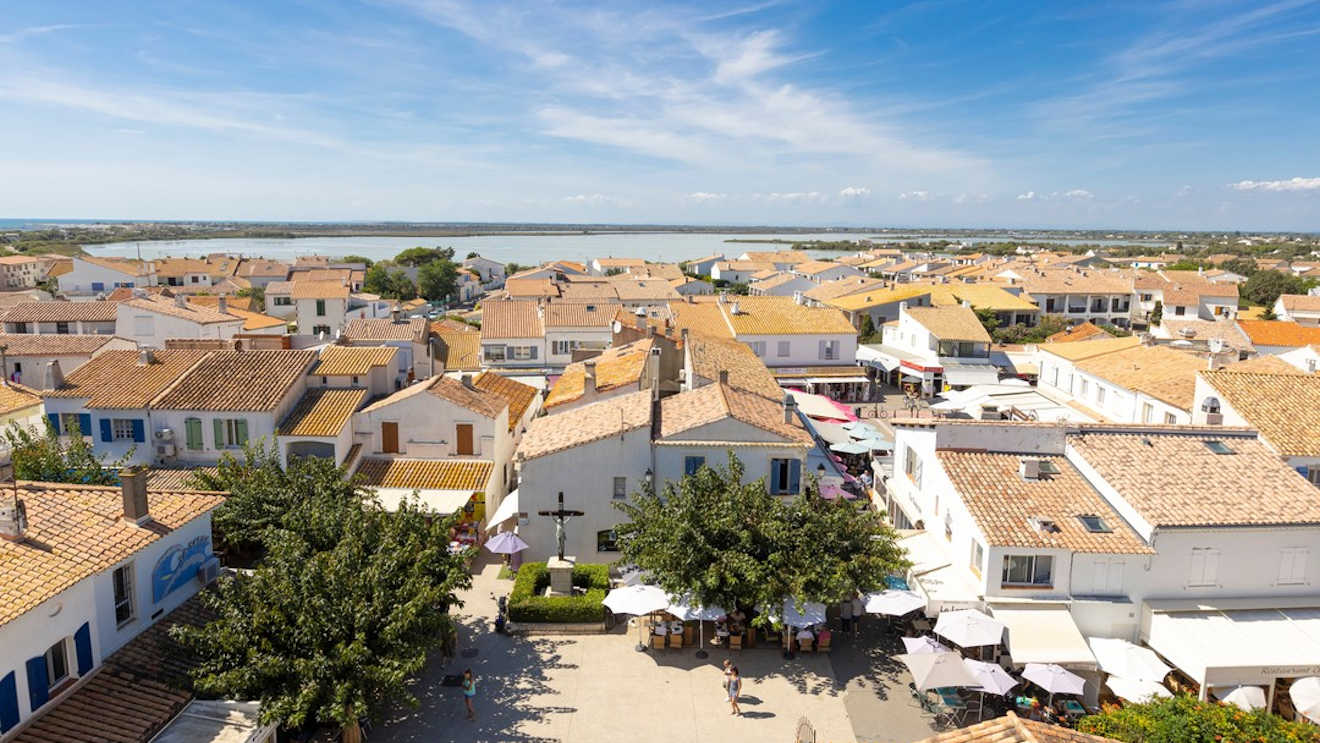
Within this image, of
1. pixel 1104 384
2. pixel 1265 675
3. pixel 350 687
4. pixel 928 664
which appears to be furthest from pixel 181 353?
pixel 1104 384

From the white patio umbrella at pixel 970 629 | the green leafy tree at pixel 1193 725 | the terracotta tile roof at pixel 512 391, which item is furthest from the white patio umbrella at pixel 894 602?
the terracotta tile roof at pixel 512 391

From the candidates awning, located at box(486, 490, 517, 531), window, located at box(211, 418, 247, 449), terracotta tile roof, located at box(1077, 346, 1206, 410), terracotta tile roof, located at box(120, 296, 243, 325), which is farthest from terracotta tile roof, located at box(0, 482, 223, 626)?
terracotta tile roof, located at box(120, 296, 243, 325)

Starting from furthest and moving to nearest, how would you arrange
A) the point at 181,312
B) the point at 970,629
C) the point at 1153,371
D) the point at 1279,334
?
the point at 1279,334, the point at 181,312, the point at 1153,371, the point at 970,629

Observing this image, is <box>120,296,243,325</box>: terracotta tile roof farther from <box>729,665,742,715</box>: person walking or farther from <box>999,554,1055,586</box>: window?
<box>999,554,1055,586</box>: window

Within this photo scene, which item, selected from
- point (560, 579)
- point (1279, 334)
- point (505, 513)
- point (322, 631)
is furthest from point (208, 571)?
point (1279, 334)

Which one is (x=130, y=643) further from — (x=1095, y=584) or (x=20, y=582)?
(x=1095, y=584)

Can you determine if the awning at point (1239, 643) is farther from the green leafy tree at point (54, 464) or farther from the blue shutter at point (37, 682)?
the green leafy tree at point (54, 464)

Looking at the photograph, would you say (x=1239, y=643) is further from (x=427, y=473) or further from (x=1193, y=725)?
(x=427, y=473)
